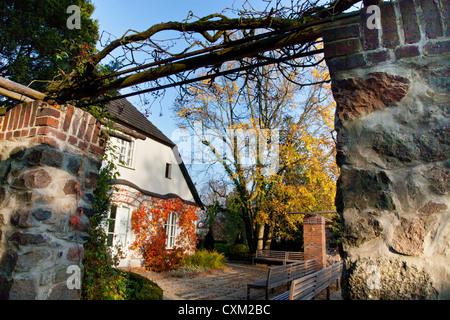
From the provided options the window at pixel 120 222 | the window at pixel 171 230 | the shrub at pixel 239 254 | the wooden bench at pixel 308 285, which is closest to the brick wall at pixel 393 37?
the wooden bench at pixel 308 285

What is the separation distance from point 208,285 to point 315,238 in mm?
4999

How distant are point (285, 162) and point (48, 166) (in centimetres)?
1102

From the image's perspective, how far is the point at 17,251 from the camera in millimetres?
2373

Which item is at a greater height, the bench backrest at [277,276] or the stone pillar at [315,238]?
the stone pillar at [315,238]

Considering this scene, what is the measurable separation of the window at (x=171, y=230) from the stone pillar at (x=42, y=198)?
370 inches

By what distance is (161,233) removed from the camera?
36.4 ft

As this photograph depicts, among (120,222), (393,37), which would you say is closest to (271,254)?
(120,222)

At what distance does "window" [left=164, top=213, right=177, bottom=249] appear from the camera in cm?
1196

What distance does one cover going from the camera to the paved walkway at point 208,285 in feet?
23.8

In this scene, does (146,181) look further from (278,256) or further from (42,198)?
(42,198)

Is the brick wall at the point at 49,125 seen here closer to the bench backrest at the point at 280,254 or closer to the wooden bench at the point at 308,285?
the wooden bench at the point at 308,285

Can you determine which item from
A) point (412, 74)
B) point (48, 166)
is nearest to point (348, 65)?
point (412, 74)

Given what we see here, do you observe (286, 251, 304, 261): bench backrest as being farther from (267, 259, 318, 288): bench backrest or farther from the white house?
the white house
